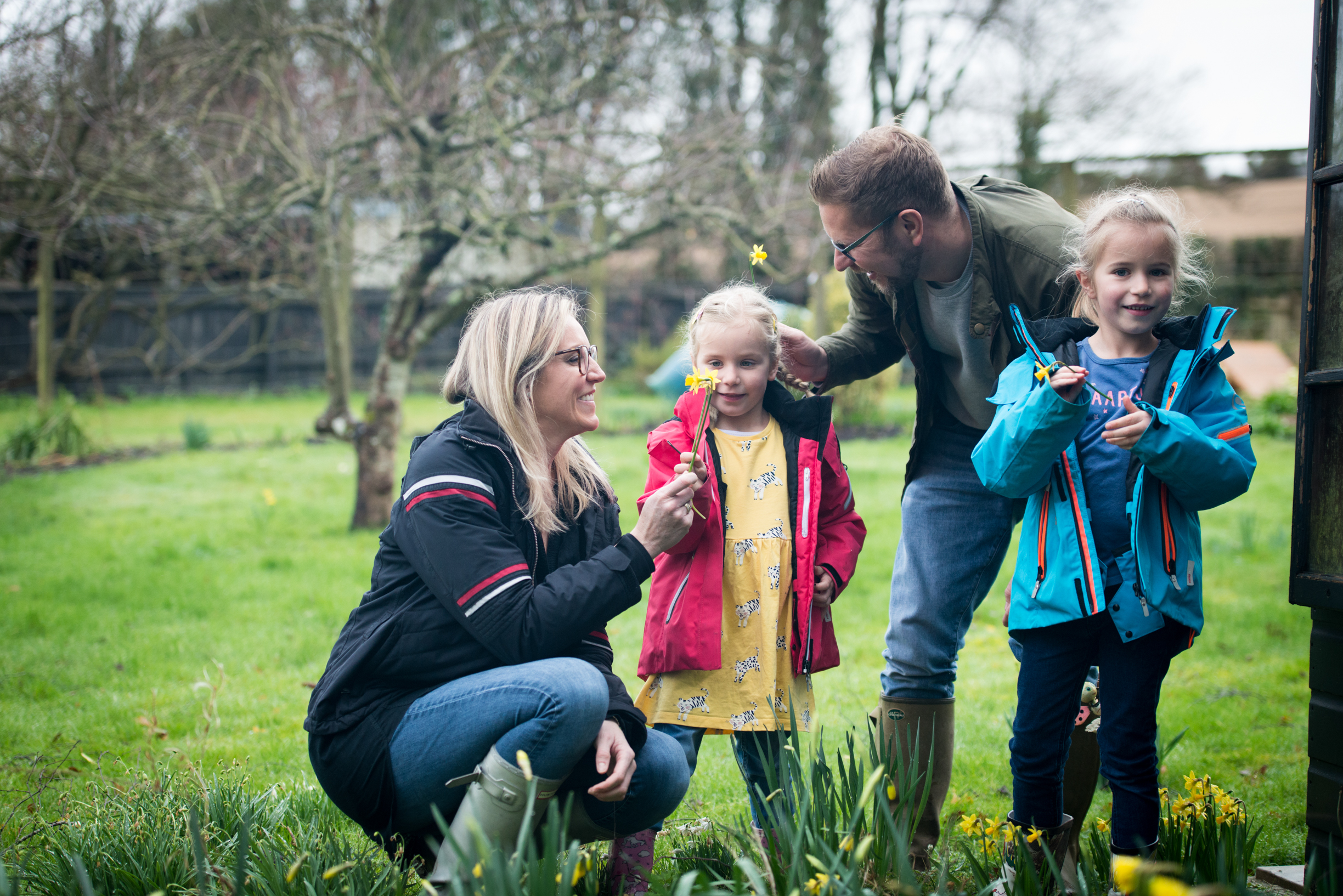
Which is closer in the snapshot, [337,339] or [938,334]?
[938,334]

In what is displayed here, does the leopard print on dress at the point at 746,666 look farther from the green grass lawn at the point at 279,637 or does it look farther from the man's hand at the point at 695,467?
the green grass lawn at the point at 279,637

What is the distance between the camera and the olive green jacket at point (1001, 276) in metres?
2.46

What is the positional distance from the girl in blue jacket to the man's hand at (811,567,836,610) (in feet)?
1.53

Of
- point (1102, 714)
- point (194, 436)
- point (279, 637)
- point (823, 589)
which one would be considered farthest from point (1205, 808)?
point (194, 436)

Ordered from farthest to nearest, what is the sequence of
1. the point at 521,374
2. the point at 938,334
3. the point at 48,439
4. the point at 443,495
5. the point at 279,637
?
the point at 48,439
the point at 279,637
the point at 938,334
the point at 521,374
the point at 443,495

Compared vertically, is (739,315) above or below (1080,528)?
above

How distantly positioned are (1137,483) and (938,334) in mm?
695

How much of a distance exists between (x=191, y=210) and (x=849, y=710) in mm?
4846

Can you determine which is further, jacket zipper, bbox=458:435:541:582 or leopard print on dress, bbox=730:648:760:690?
leopard print on dress, bbox=730:648:760:690

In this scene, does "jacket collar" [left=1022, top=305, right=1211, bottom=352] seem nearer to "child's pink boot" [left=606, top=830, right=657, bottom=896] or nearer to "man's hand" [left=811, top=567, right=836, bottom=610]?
"man's hand" [left=811, top=567, right=836, bottom=610]

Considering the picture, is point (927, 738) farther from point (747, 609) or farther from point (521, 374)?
point (521, 374)

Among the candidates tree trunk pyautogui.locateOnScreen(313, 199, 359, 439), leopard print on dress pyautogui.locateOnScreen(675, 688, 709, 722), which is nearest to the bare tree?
tree trunk pyautogui.locateOnScreen(313, 199, 359, 439)

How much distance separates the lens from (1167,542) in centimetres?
214

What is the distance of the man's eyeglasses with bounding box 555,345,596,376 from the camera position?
2346 millimetres
